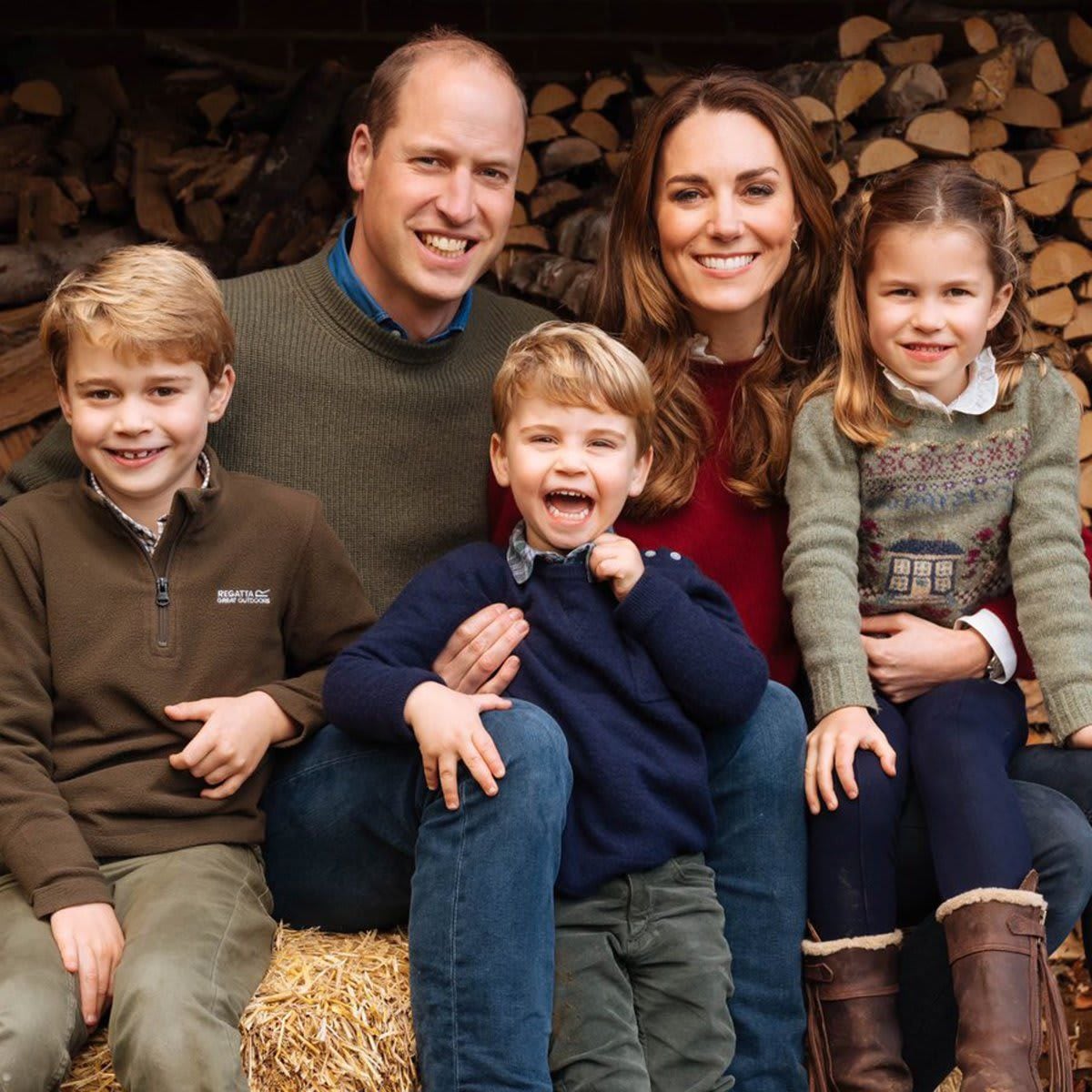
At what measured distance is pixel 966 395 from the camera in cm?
256

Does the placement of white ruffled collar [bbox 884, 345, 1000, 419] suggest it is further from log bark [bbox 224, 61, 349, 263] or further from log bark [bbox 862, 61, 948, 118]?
log bark [bbox 224, 61, 349, 263]

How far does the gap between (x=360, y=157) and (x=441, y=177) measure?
0.68ft

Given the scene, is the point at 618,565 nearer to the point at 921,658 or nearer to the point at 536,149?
the point at 921,658

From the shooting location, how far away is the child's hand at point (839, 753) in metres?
2.27

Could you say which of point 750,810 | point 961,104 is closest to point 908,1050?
point 750,810

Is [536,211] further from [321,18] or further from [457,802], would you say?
[457,802]

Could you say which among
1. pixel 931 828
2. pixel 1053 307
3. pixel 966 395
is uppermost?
pixel 1053 307

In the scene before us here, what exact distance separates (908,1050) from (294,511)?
47.8 inches

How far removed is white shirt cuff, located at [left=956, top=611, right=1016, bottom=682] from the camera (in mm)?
2527

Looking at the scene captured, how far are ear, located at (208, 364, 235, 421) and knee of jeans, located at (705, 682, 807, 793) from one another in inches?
34.8

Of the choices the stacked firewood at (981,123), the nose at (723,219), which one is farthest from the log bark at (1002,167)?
the nose at (723,219)

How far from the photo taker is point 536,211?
3.81m

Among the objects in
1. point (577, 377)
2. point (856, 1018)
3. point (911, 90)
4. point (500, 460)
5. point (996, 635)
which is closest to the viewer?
point (856, 1018)

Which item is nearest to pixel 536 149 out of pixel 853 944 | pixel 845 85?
pixel 845 85
